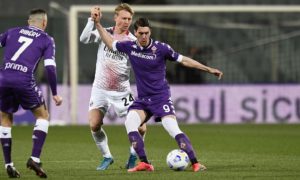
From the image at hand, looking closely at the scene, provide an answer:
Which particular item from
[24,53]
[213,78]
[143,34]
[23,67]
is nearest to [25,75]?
[23,67]

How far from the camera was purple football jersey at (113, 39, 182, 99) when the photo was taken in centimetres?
1082

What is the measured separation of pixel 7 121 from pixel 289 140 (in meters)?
8.09

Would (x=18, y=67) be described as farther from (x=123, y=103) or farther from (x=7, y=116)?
(x=123, y=103)

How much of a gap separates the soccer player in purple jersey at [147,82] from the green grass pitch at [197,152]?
51 cm

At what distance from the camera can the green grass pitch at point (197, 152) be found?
406 inches

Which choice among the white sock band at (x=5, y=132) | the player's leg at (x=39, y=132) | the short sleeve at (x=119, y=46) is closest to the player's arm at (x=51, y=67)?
the player's leg at (x=39, y=132)

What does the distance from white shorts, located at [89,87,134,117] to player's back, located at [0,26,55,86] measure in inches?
63.9

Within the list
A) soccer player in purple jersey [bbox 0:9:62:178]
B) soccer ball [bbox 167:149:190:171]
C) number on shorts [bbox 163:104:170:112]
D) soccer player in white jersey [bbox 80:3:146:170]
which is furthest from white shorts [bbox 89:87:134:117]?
soccer player in purple jersey [bbox 0:9:62:178]

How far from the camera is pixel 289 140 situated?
17.1 meters

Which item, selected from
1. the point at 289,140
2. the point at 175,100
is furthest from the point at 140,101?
the point at 175,100

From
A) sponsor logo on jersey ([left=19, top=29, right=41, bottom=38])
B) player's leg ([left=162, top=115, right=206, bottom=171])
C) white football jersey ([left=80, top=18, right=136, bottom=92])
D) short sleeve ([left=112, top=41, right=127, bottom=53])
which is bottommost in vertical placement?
player's leg ([left=162, top=115, right=206, bottom=171])

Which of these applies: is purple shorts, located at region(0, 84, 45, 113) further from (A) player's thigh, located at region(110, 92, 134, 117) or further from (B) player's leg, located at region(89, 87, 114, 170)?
(A) player's thigh, located at region(110, 92, 134, 117)

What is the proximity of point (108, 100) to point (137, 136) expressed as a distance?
44.3 inches

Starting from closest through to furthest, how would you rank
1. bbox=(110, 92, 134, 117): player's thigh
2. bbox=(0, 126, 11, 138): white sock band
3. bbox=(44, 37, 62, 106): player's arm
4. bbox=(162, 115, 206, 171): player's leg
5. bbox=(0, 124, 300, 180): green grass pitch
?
bbox=(44, 37, 62, 106): player's arm < bbox=(0, 126, 11, 138): white sock band < bbox=(0, 124, 300, 180): green grass pitch < bbox=(162, 115, 206, 171): player's leg < bbox=(110, 92, 134, 117): player's thigh
